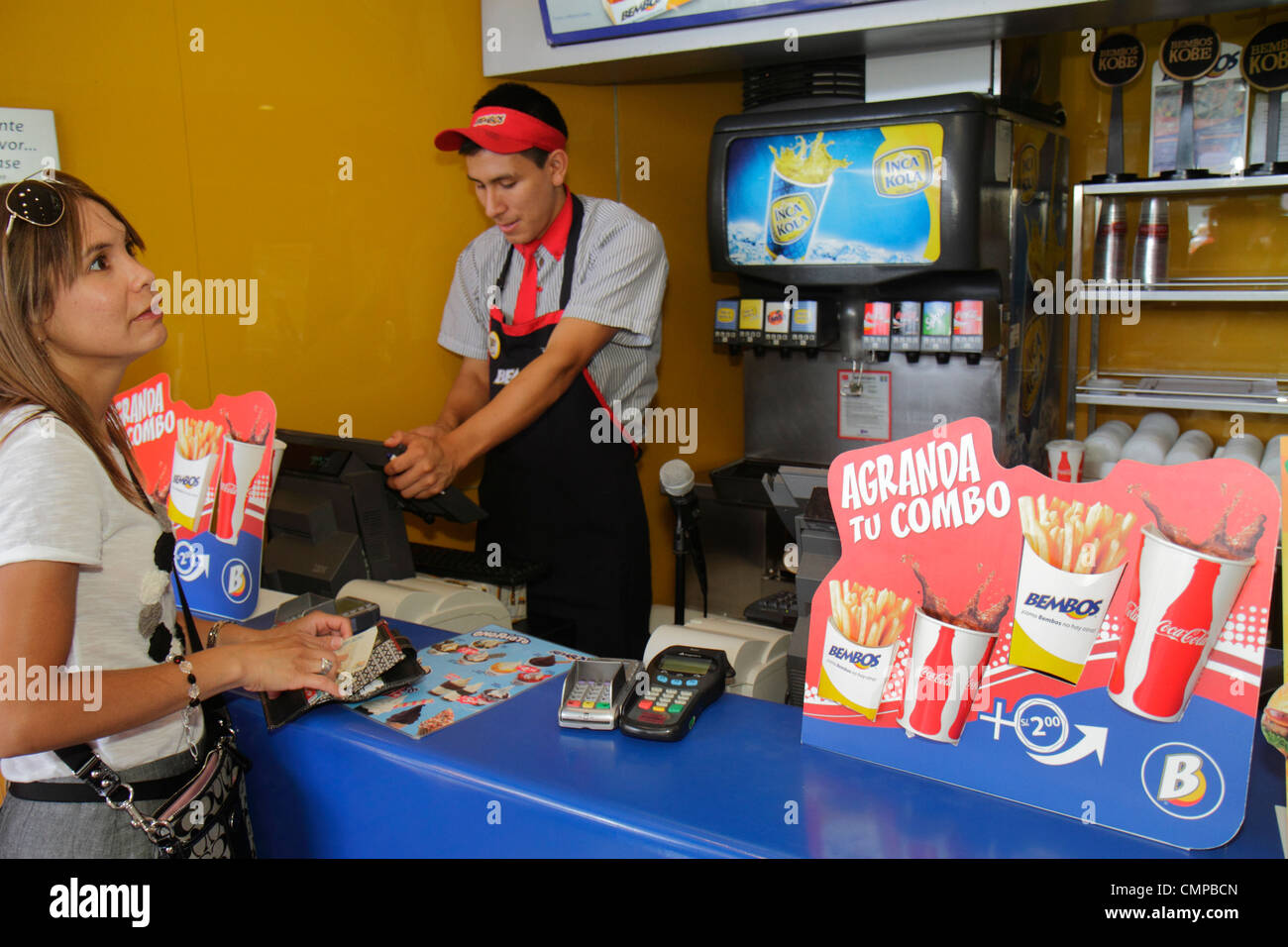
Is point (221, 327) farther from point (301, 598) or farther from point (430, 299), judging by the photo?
point (301, 598)

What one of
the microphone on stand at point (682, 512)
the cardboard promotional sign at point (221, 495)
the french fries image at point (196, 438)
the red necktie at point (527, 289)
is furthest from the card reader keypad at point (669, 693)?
the red necktie at point (527, 289)

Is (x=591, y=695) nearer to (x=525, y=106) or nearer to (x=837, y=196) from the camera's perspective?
(x=525, y=106)

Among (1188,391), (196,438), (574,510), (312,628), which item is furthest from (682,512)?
(1188,391)

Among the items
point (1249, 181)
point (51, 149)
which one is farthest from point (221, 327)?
point (1249, 181)

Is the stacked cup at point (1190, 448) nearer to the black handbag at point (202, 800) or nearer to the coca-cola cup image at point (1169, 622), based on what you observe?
the coca-cola cup image at point (1169, 622)

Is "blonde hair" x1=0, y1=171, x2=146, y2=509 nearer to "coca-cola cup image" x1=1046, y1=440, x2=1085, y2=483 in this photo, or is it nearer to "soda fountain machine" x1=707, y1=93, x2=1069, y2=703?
"soda fountain machine" x1=707, y1=93, x2=1069, y2=703

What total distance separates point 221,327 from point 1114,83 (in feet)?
10.3

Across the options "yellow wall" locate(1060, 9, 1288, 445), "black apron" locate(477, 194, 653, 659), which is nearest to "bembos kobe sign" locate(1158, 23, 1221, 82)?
"yellow wall" locate(1060, 9, 1288, 445)

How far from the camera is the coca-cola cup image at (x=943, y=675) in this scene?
119 centimetres

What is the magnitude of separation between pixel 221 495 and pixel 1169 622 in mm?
1682

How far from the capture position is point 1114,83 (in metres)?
3.59

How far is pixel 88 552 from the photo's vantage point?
44.6 inches

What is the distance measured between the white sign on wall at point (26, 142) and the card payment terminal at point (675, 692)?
1.75 metres

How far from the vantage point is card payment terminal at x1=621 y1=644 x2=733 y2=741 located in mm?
1355
